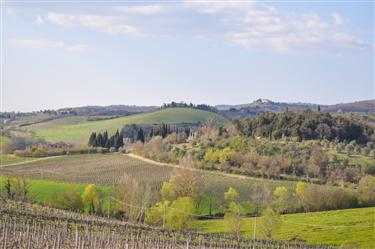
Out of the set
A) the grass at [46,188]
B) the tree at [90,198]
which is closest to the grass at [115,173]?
the grass at [46,188]

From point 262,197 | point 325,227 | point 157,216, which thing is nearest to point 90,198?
point 157,216

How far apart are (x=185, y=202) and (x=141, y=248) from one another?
3161cm

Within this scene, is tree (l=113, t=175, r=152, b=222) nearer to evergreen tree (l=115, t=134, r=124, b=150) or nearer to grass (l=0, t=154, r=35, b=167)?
grass (l=0, t=154, r=35, b=167)

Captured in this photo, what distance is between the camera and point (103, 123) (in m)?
167

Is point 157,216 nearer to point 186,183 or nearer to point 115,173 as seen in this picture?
point 186,183

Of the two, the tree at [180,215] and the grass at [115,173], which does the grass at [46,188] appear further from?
the tree at [180,215]

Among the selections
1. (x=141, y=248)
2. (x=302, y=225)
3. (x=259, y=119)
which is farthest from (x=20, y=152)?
(x=141, y=248)

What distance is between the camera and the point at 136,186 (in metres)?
75.5

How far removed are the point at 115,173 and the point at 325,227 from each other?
39.0m

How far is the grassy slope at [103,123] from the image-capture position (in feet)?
505

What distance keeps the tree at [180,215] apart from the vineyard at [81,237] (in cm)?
1031

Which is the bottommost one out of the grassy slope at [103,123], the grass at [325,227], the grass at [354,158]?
the grass at [325,227]

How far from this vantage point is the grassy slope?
6063 inches

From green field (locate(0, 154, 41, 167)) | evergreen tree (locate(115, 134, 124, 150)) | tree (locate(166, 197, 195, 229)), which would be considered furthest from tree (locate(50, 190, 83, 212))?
evergreen tree (locate(115, 134, 124, 150))
